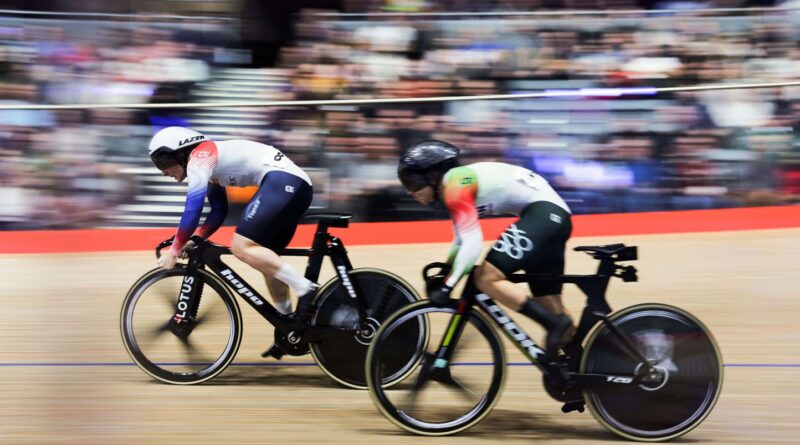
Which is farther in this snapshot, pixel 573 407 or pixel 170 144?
pixel 170 144

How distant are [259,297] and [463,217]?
4.10 ft

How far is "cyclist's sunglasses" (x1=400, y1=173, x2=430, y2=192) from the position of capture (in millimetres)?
3395

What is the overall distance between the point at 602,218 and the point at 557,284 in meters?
3.76

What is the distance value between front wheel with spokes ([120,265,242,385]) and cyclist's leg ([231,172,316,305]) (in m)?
0.20

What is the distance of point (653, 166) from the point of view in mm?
7082

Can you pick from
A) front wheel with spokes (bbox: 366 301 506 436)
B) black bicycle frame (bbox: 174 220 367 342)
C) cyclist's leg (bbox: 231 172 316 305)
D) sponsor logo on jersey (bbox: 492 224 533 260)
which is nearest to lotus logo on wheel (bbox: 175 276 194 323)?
black bicycle frame (bbox: 174 220 367 342)

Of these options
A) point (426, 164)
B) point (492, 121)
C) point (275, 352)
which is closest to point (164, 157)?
point (275, 352)

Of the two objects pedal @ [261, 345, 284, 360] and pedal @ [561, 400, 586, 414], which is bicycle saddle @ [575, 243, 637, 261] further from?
pedal @ [261, 345, 284, 360]

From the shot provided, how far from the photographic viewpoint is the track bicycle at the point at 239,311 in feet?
13.5

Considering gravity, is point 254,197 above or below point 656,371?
above

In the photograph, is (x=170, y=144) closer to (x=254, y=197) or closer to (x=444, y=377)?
(x=254, y=197)

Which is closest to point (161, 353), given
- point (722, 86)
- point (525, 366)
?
point (525, 366)

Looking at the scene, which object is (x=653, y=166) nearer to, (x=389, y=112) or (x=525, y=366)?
(x=389, y=112)

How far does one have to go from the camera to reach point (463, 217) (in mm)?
3258
